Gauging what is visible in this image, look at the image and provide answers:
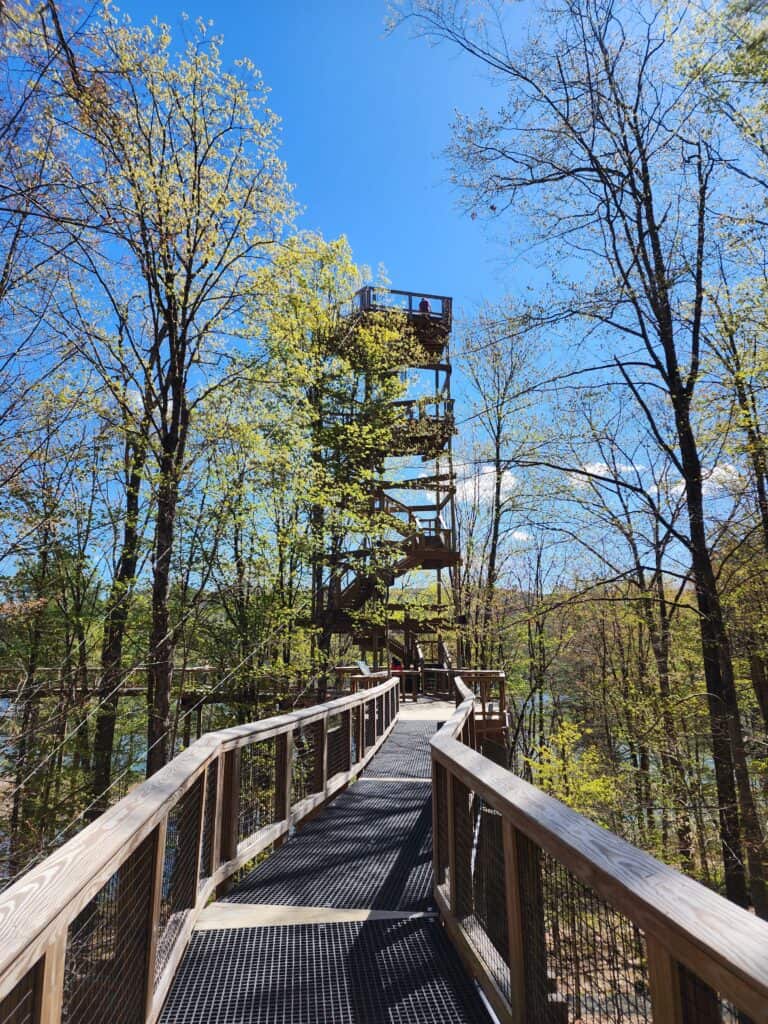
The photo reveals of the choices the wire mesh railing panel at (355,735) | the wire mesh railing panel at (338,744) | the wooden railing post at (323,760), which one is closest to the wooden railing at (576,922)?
the wooden railing post at (323,760)

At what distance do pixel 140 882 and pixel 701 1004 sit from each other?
1.90m

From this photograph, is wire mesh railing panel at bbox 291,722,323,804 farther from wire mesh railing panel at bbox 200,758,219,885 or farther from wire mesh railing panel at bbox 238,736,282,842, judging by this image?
wire mesh railing panel at bbox 200,758,219,885

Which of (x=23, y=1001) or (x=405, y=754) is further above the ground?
(x=23, y=1001)

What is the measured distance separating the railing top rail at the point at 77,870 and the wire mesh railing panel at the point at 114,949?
10cm

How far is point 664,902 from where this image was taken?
125 cm

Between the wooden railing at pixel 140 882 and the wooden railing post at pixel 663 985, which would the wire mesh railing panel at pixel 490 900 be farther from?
the wooden railing at pixel 140 882

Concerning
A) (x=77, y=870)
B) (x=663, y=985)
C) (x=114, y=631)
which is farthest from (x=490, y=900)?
(x=114, y=631)

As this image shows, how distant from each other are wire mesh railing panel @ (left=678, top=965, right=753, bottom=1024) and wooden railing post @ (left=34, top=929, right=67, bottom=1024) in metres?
1.30

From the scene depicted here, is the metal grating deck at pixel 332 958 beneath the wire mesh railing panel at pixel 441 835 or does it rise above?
beneath

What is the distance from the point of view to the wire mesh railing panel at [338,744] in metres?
6.91

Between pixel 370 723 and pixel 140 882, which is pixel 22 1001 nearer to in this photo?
pixel 140 882

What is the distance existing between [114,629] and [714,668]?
9874 mm

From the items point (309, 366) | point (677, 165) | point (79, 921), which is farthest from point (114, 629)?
point (677, 165)

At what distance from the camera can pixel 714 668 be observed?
7.56m
